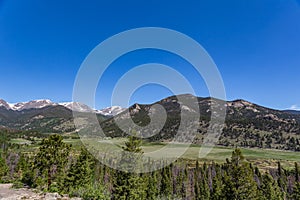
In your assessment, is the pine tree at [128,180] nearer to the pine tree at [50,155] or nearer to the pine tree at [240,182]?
the pine tree at [240,182]

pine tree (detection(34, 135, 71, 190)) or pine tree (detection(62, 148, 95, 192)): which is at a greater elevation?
pine tree (detection(34, 135, 71, 190))

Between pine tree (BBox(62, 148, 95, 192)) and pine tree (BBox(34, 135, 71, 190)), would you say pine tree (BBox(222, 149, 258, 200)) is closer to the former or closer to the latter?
pine tree (BBox(62, 148, 95, 192))

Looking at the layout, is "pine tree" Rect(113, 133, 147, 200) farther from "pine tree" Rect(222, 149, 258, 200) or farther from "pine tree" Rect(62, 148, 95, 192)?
"pine tree" Rect(62, 148, 95, 192)

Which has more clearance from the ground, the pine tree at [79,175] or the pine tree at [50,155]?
the pine tree at [50,155]

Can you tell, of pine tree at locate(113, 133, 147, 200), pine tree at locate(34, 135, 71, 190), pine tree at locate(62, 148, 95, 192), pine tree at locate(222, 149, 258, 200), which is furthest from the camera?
pine tree at locate(62, 148, 95, 192)

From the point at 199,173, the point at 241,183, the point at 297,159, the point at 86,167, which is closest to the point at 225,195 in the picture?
the point at 241,183

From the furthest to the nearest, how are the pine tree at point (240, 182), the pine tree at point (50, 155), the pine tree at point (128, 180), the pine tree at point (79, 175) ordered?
1. the pine tree at point (79, 175)
2. the pine tree at point (50, 155)
3. the pine tree at point (240, 182)
4. the pine tree at point (128, 180)

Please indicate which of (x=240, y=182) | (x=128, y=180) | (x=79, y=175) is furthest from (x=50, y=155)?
(x=240, y=182)

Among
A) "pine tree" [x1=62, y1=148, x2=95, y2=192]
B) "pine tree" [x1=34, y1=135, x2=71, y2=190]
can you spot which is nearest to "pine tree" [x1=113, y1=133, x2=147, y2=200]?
"pine tree" [x1=34, y1=135, x2=71, y2=190]

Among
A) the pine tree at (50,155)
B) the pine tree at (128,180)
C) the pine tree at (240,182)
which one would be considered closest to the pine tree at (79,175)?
the pine tree at (50,155)

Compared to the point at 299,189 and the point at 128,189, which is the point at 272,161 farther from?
the point at 128,189

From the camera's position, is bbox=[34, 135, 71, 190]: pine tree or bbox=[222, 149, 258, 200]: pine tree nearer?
bbox=[222, 149, 258, 200]: pine tree

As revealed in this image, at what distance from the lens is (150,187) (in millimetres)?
75812

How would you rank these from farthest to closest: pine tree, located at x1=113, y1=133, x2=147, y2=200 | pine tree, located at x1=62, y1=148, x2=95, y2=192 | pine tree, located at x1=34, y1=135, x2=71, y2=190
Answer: pine tree, located at x1=62, y1=148, x2=95, y2=192, pine tree, located at x1=34, y1=135, x2=71, y2=190, pine tree, located at x1=113, y1=133, x2=147, y2=200
